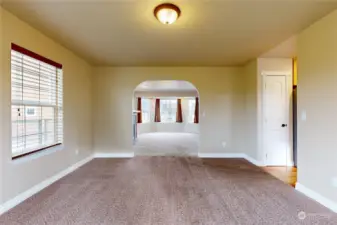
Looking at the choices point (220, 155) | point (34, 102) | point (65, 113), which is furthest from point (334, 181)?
point (65, 113)

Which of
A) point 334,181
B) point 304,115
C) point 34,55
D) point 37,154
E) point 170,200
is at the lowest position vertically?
point 170,200

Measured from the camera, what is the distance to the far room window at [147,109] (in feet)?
39.1

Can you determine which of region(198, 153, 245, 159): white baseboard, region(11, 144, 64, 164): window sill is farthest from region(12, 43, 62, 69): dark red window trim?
region(198, 153, 245, 159): white baseboard

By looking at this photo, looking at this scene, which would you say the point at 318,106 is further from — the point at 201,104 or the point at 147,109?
the point at 147,109

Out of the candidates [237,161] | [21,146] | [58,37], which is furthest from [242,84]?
[21,146]

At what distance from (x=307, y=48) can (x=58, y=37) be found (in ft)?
12.2

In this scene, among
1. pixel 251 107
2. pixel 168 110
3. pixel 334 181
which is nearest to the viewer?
pixel 334 181

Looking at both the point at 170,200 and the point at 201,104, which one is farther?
the point at 201,104

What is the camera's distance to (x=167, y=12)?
7.61 ft

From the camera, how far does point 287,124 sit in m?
4.51

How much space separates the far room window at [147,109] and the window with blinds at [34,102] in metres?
8.13

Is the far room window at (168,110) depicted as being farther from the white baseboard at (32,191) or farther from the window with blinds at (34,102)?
the window with blinds at (34,102)

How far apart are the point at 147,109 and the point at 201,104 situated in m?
7.08

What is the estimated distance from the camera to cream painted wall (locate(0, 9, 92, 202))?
2.45 metres
